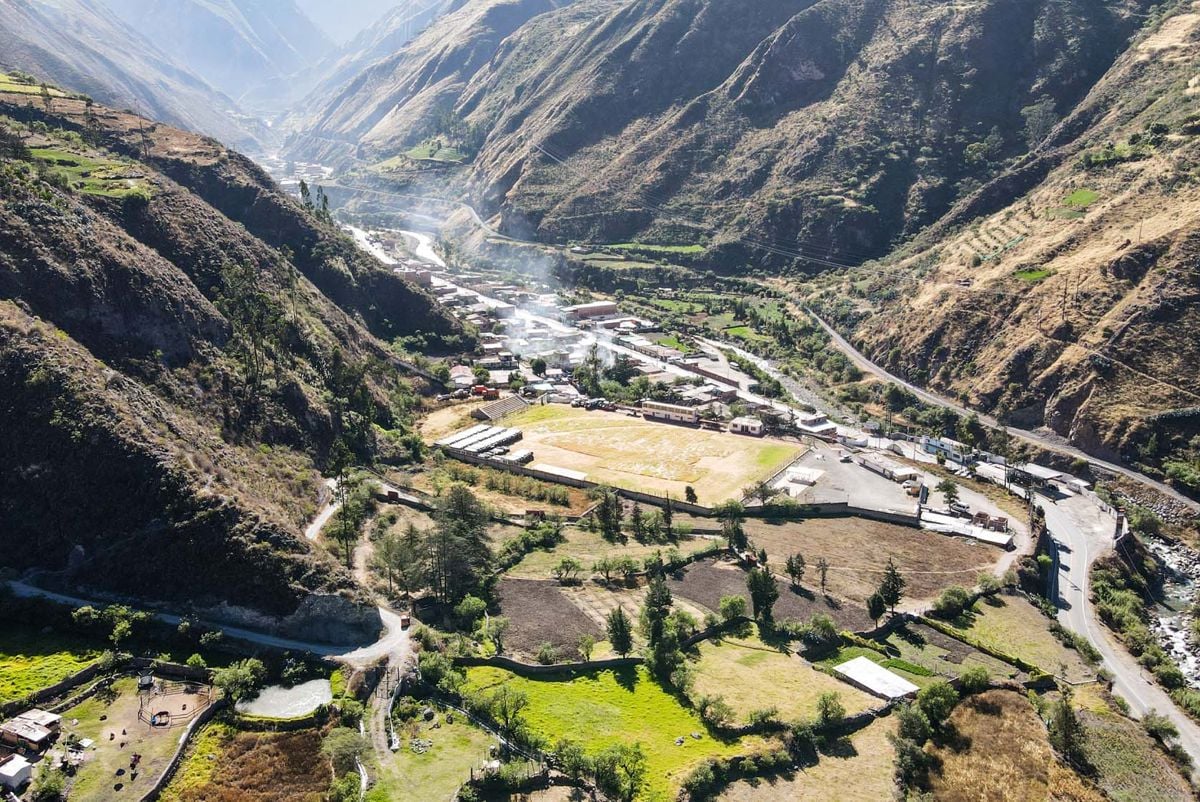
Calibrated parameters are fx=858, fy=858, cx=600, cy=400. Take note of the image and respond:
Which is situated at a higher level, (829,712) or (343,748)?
(829,712)

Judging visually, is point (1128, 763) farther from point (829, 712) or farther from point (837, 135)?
point (837, 135)

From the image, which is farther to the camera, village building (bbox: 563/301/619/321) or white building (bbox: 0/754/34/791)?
village building (bbox: 563/301/619/321)

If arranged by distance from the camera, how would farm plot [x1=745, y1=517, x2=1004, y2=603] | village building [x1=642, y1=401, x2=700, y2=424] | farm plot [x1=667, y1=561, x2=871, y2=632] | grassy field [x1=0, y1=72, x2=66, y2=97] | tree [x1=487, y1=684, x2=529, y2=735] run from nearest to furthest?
tree [x1=487, y1=684, x2=529, y2=735] < farm plot [x1=667, y1=561, x2=871, y2=632] < farm plot [x1=745, y1=517, x2=1004, y2=603] < village building [x1=642, y1=401, x2=700, y2=424] < grassy field [x1=0, y1=72, x2=66, y2=97]

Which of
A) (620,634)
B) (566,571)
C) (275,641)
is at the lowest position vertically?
(275,641)

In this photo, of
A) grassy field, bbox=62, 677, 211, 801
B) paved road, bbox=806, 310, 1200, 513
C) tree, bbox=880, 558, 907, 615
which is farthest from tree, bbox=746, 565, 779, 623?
paved road, bbox=806, 310, 1200, 513

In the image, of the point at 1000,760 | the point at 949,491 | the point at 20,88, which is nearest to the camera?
the point at 1000,760

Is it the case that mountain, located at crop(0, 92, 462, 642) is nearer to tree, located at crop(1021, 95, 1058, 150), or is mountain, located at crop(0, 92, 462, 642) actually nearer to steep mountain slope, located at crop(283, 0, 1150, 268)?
steep mountain slope, located at crop(283, 0, 1150, 268)

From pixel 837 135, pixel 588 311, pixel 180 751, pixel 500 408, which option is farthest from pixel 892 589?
pixel 837 135
